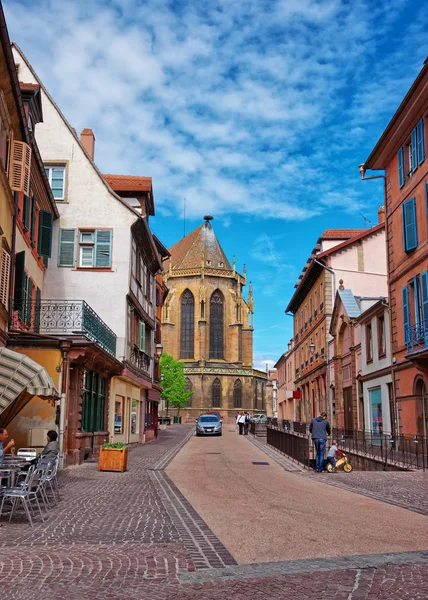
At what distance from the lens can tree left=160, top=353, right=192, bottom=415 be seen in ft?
284

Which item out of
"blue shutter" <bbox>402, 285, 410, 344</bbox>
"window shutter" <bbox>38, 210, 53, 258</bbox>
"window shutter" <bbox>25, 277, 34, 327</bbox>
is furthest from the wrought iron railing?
"blue shutter" <bbox>402, 285, 410, 344</bbox>

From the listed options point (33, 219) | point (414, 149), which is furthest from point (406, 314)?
point (33, 219)

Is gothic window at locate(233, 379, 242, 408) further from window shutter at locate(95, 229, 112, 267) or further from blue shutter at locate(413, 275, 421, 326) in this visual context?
blue shutter at locate(413, 275, 421, 326)

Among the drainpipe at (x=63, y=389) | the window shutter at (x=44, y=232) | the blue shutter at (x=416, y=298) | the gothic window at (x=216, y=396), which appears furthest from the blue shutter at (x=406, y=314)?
the gothic window at (x=216, y=396)

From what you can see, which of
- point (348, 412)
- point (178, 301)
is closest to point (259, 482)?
point (348, 412)

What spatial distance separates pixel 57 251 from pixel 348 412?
17.6 m

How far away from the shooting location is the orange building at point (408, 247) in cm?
2158

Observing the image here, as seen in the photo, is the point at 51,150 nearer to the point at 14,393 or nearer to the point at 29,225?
the point at 29,225

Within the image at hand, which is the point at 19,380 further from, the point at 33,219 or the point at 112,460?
the point at 33,219

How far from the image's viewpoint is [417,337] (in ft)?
71.6

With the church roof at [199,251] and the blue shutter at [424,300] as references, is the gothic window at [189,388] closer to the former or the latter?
the church roof at [199,251]

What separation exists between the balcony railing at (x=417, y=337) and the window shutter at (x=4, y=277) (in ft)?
40.5

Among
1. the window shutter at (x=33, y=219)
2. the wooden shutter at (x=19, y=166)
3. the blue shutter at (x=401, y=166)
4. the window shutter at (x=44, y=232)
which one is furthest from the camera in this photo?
the blue shutter at (x=401, y=166)

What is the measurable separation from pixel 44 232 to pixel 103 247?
4.27m
